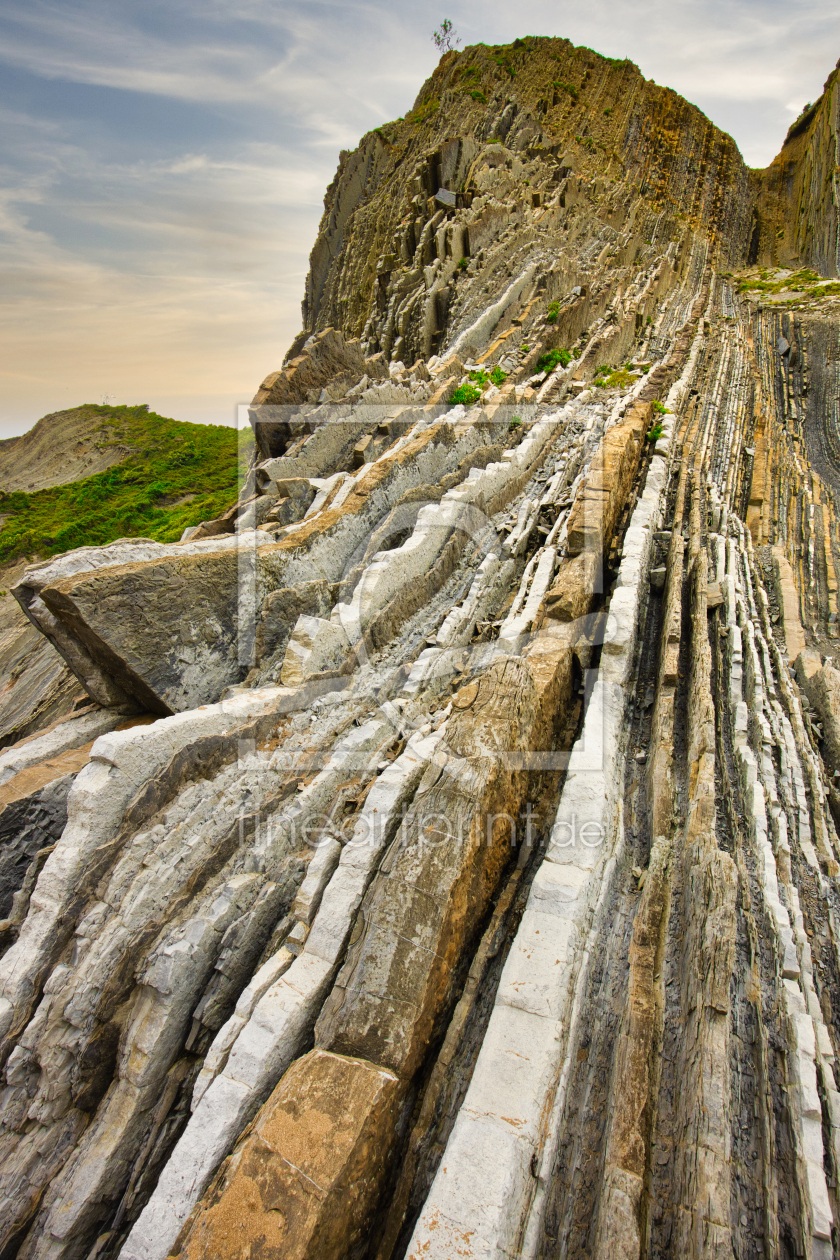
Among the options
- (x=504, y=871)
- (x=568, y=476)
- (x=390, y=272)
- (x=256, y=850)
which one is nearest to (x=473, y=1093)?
(x=504, y=871)

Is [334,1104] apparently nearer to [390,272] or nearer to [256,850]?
[256,850]

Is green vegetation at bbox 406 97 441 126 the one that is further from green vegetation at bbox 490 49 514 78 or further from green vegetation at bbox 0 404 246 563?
green vegetation at bbox 0 404 246 563

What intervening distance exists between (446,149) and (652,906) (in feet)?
96.7

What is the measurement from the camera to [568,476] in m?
9.20

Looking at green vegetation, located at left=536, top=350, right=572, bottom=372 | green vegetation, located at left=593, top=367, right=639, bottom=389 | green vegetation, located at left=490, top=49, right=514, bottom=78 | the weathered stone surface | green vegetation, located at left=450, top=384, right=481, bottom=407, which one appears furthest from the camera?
green vegetation, located at left=490, top=49, right=514, bottom=78

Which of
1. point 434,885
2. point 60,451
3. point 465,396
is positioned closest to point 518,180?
point 465,396

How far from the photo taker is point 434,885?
3562mm

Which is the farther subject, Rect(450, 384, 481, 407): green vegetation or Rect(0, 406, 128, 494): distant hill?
Rect(0, 406, 128, 494): distant hill

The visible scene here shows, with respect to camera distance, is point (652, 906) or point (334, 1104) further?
point (652, 906)

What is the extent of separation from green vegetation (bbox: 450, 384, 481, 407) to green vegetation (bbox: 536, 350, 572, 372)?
365 cm

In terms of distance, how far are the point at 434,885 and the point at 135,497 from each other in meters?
27.8

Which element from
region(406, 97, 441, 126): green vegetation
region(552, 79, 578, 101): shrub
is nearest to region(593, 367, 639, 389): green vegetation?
region(552, 79, 578, 101): shrub

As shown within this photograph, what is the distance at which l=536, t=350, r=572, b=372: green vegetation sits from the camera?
1407 cm

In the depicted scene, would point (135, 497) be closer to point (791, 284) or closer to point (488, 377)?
point (488, 377)
